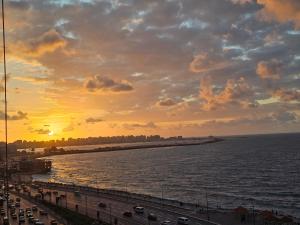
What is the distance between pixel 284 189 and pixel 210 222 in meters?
43.1

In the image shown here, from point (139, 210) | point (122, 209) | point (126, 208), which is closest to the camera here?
point (139, 210)

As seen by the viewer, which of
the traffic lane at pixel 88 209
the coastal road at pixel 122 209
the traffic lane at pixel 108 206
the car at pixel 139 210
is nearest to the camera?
the coastal road at pixel 122 209

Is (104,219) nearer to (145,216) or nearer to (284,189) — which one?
(145,216)

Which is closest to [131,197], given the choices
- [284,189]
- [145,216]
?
[145,216]

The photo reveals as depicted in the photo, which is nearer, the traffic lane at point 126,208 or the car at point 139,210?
the traffic lane at point 126,208

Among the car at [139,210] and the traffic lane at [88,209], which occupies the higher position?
the car at [139,210]

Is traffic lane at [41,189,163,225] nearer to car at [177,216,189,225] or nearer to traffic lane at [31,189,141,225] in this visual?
Result: traffic lane at [31,189,141,225]

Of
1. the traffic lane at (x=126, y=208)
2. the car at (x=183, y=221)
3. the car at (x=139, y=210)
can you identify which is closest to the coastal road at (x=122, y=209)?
the traffic lane at (x=126, y=208)

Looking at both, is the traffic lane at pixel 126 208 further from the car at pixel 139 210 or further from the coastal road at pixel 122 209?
the car at pixel 139 210

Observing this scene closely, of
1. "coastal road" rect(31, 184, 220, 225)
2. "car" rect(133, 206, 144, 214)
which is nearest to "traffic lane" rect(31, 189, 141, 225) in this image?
"coastal road" rect(31, 184, 220, 225)

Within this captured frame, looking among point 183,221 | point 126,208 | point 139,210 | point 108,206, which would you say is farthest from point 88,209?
point 183,221

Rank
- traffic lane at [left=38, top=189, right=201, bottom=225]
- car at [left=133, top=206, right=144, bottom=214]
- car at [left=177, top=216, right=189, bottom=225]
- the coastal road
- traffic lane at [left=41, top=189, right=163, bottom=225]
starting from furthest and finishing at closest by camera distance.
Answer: car at [left=133, top=206, right=144, bottom=214]
traffic lane at [left=41, top=189, right=163, bottom=225]
traffic lane at [left=38, top=189, right=201, bottom=225]
the coastal road
car at [left=177, top=216, right=189, bottom=225]

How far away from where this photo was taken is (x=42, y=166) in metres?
186

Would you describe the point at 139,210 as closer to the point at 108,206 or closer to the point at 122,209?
the point at 122,209
